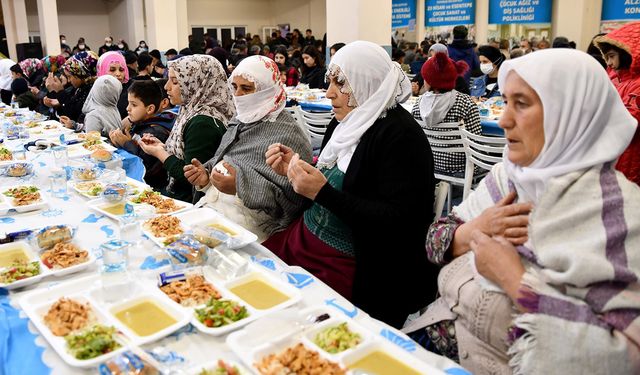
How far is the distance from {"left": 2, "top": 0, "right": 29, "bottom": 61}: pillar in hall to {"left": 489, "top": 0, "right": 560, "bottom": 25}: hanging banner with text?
1222 centimetres

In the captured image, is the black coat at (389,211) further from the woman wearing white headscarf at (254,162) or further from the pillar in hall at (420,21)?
the pillar in hall at (420,21)

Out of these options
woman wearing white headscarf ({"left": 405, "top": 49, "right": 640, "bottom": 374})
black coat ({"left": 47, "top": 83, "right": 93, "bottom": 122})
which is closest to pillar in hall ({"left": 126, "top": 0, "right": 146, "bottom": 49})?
black coat ({"left": 47, "top": 83, "right": 93, "bottom": 122})

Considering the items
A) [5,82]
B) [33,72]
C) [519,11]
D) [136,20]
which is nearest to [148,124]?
[5,82]

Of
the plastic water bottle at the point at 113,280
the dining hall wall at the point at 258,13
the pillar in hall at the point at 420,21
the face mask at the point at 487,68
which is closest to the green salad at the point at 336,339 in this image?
the plastic water bottle at the point at 113,280

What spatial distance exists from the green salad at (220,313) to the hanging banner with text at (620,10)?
1083cm

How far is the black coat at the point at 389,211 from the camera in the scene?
6.31ft

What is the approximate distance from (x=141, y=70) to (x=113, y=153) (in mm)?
4034

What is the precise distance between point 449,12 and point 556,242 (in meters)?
12.6

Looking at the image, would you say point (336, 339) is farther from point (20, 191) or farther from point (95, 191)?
point (20, 191)

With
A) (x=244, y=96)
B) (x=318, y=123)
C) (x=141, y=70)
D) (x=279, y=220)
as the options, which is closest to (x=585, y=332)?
(x=279, y=220)

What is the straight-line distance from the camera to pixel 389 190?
195 cm

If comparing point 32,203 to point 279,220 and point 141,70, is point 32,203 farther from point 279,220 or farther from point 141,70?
point 141,70

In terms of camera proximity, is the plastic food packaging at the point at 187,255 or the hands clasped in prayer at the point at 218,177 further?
the hands clasped in prayer at the point at 218,177

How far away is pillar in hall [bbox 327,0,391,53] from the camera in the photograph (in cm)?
812
